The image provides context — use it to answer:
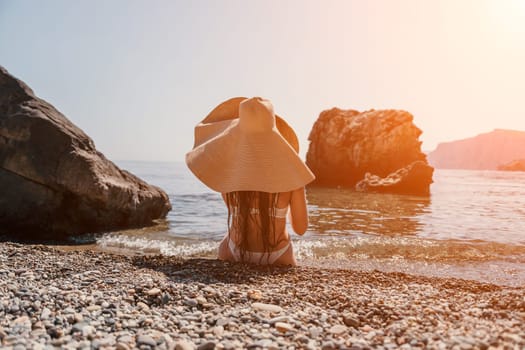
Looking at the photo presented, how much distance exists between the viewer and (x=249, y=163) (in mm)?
4609

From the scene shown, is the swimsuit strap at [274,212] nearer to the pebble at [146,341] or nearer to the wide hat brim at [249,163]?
the wide hat brim at [249,163]

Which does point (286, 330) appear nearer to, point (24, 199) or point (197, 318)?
point (197, 318)

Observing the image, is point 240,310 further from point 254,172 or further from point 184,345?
point 254,172

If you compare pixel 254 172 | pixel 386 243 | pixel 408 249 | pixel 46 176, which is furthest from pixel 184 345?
pixel 386 243

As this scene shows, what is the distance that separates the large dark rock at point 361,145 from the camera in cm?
5256

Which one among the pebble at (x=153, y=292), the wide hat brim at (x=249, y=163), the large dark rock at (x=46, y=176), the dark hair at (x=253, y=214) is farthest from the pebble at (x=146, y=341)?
the large dark rock at (x=46, y=176)

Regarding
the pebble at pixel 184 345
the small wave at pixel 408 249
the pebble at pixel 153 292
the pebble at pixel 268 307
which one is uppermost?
the pebble at pixel 153 292

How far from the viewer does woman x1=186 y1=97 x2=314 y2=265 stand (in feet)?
15.1

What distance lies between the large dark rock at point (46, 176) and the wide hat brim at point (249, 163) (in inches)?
253

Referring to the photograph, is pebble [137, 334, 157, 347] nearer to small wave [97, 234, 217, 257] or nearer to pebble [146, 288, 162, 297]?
pebble [146, 288, 162, 297]

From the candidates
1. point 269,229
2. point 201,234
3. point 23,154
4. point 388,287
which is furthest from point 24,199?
point 388,287

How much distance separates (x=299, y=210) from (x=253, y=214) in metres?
0.60

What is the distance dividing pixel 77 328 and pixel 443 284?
4.43 meters

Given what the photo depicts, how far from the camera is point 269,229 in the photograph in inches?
202
